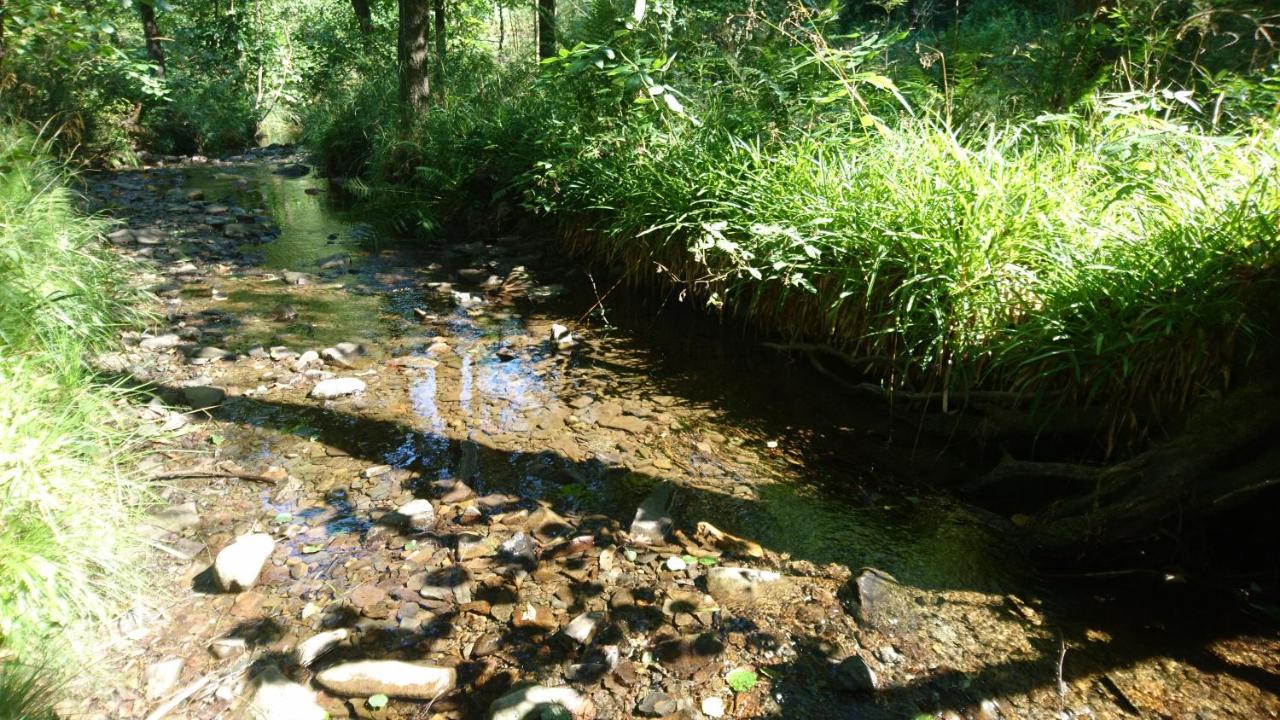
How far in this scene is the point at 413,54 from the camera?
9.35 meters

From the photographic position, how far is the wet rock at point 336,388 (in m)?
4.38

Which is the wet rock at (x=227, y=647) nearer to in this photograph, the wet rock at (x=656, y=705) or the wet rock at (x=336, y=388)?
the wet rock at (x=656, y=705)

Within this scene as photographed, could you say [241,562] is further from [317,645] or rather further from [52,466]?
[52,466]

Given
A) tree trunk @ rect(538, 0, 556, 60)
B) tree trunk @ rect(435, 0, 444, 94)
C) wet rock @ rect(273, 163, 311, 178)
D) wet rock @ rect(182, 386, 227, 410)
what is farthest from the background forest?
wet rock @ rect(273, 163, 311, 178)

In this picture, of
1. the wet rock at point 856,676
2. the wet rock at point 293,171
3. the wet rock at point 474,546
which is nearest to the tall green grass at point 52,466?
the wet rock at point 474,546

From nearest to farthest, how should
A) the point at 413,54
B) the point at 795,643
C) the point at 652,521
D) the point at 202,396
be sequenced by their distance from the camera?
the point at 795,643 → the point at 652,521 → the point at 202,396 → the point at 413,54

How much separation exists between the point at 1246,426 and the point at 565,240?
584 centimetres

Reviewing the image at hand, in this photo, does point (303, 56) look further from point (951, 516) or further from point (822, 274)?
point (951, 516)

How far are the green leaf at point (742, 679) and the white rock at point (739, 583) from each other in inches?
14.7

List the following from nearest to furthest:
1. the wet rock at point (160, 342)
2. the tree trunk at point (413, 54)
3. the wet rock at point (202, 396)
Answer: the wet rock at point (202, 396)
the wet rock at point (160, 342)
the tree trunk at point (413, 54)

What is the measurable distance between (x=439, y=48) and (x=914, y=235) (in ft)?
36.0

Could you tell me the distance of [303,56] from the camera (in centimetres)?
2230

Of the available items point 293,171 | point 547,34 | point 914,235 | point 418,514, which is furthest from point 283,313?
point 293,171

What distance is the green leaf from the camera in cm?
235
